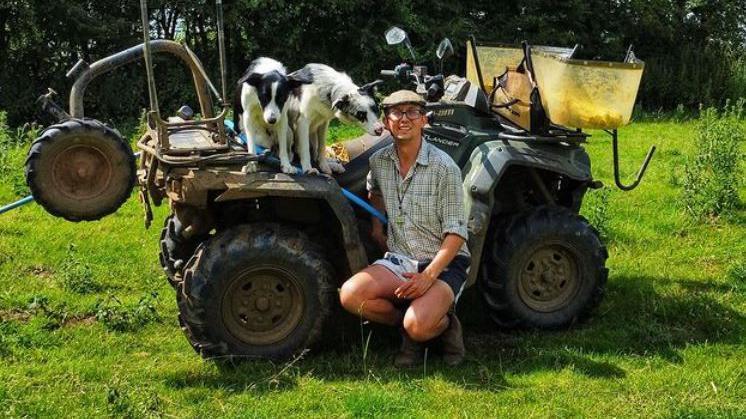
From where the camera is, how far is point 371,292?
4445mm

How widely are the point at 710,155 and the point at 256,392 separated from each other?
18.2 feet

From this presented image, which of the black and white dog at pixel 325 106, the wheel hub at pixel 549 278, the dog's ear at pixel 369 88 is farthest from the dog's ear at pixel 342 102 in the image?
the wheel hub at pixel 549 278

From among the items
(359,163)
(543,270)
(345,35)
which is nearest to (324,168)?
(359,163)

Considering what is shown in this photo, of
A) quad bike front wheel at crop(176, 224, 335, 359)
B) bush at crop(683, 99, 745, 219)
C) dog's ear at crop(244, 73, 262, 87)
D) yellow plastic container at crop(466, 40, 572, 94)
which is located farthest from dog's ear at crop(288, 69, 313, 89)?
bush at crop(683, 99, 745, 219)

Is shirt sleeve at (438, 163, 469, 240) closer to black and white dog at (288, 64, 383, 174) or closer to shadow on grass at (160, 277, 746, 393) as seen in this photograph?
black and white dog at (288, 64, 383, 174)

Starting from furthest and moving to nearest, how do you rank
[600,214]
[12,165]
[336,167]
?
[12,165] < [600,214] < [336,167]

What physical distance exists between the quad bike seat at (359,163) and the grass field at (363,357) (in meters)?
0.87

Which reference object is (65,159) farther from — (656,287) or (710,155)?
(710,155)

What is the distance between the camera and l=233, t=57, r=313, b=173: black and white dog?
449cm

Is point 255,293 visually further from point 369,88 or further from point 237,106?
point 369,88

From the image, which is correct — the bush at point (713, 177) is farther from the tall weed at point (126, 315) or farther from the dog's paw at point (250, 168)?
the tall weed at point (126, 315)

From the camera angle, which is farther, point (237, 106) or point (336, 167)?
point (336, 167)

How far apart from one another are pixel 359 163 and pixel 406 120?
0.71 metres

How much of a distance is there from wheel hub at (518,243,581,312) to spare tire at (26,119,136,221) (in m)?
2.45
